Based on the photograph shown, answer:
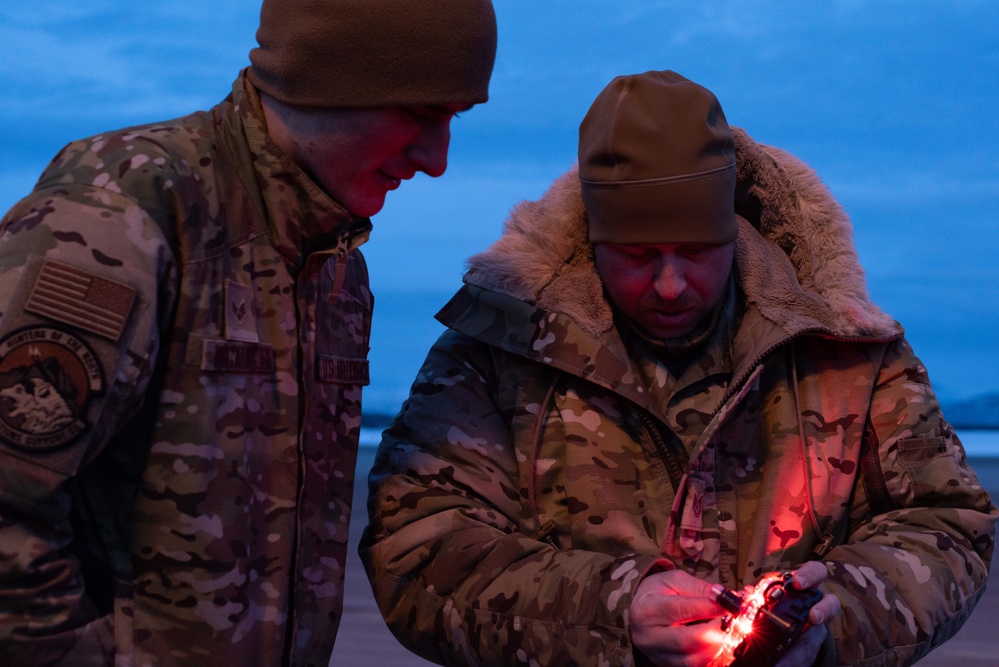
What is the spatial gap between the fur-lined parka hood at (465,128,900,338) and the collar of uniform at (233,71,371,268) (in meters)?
0.76

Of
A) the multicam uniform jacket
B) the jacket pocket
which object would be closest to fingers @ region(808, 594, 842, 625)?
the multicam uniform jacket

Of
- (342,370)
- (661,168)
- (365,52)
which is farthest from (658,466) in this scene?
(365,52)

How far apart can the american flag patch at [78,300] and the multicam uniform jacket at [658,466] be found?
1099 millimetres

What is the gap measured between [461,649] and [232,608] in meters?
0.71

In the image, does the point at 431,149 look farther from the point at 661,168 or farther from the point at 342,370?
the point at 661,168

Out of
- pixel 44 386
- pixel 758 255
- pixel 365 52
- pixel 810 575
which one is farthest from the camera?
pixel 758 255

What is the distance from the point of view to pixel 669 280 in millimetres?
2961

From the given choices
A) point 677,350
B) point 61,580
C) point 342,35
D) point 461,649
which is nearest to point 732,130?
point 677,350

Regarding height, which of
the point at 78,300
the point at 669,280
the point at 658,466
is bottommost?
the point at 658,466

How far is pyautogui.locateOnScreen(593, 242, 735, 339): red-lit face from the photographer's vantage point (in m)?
2.98

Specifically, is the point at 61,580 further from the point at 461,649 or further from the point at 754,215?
the point at 754,215

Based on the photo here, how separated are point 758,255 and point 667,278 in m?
0.41

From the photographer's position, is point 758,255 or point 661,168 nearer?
point 661,168

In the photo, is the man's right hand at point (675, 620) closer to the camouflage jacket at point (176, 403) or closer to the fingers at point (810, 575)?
the fingers at point (810, 575)
